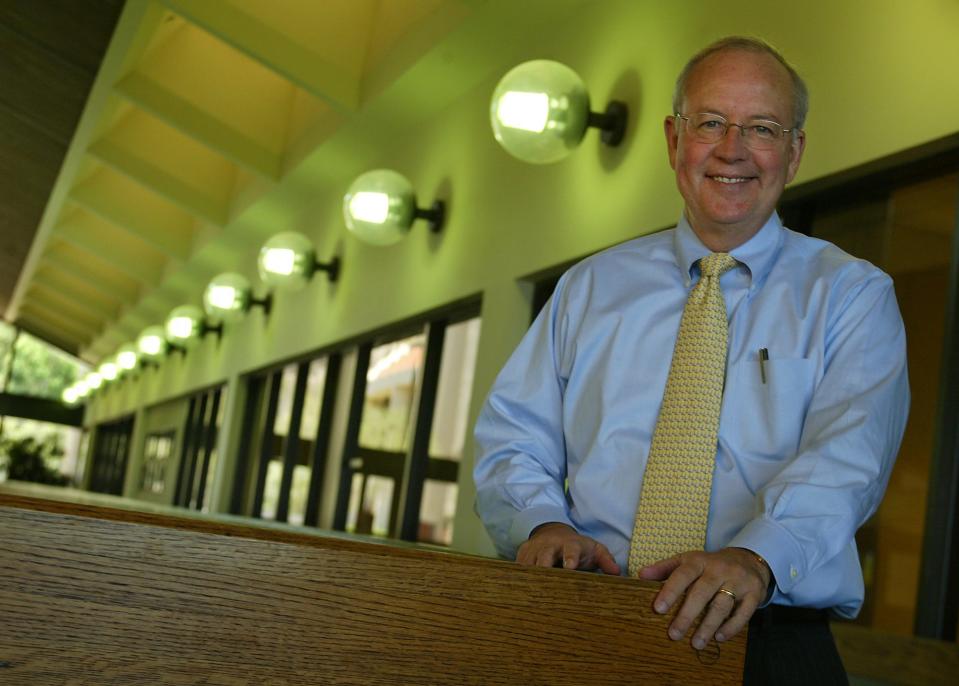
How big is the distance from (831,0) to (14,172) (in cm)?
700

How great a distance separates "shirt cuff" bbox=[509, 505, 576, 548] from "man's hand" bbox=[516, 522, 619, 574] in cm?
6

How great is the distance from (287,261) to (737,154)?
15.4 feet

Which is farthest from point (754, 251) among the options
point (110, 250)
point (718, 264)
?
point (110, 250)

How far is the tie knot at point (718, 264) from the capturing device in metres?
1.57

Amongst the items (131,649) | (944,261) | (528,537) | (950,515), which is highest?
(944,261)

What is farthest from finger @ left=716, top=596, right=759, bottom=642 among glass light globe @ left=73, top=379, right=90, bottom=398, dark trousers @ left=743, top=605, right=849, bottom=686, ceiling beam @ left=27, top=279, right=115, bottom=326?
glass light globe @ left=73, top=379, right=90, bottom=398

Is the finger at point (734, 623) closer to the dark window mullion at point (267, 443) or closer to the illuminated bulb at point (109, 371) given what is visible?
the dark window mullion at point (267, 443)

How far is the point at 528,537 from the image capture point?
149 cm

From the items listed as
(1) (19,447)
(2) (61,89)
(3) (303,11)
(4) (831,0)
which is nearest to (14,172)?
(2) (61,89)

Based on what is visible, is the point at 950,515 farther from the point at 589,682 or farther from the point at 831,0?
the point at 589,682

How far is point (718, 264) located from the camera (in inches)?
61.8

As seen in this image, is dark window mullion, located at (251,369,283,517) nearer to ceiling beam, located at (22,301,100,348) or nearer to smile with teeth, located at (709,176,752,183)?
smile with teeth, located at (709,176,752,183)

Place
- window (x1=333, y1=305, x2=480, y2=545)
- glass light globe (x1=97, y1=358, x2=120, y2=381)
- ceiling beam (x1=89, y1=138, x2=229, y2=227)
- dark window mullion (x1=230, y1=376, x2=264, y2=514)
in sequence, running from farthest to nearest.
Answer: glass light globe (x1=97, y1=358, x2=120, y2=381) → dark window mullion (x1=230, y1=376, x2=264, y2=514) → ceiling beam (x1=89, y1=138, x2=229, y2=227) → window (x1=333, y1=305, x2=480, y2=545)

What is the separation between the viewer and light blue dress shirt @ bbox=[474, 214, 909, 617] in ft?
4.30
